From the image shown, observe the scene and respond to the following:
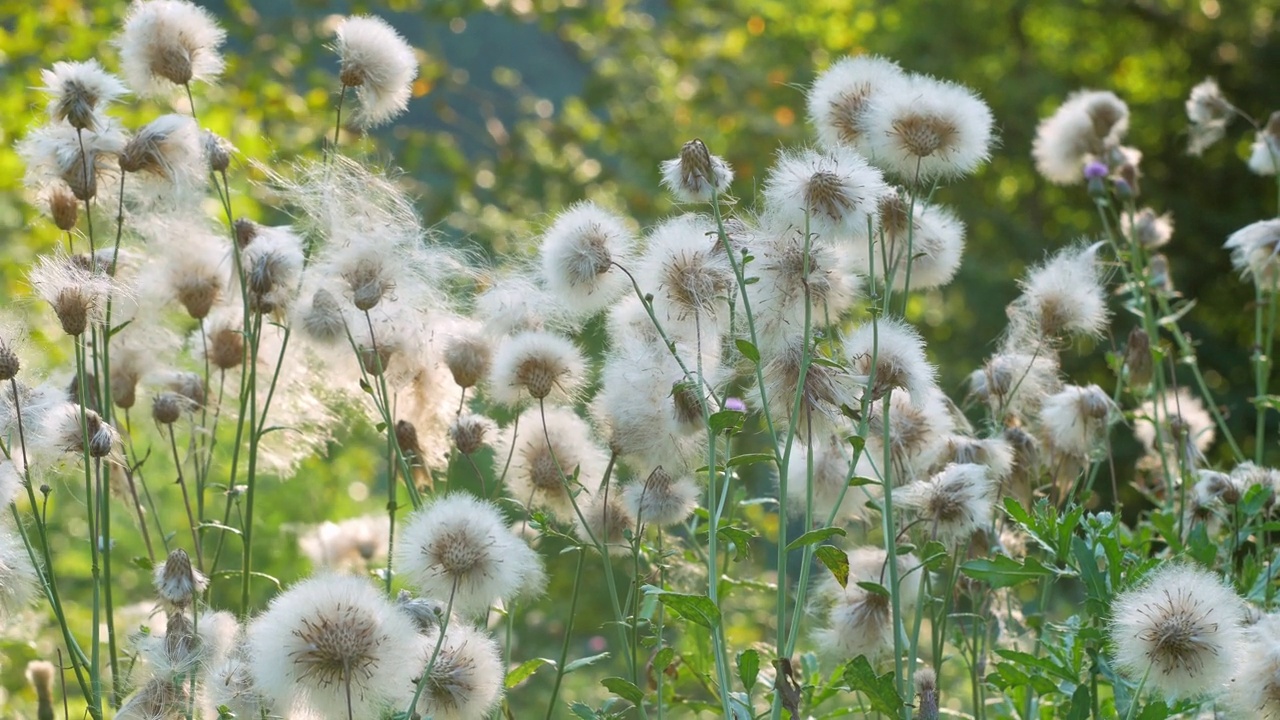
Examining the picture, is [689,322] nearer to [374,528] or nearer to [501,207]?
[374,528]

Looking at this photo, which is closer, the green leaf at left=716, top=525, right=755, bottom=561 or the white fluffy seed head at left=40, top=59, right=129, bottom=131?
the green leaf at left=716, top=525, right=755, bottom=561

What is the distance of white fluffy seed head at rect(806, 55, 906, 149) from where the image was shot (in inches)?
73.9

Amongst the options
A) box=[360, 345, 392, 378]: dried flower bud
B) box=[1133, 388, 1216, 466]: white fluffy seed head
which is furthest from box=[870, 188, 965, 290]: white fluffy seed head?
box=[360, 345, 392, 378]: dried flower bud

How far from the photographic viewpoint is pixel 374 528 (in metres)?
2.68

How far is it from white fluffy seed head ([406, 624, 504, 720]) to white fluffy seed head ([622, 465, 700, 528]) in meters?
0.29

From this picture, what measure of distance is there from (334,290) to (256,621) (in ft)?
1.88

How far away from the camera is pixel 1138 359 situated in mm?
2236

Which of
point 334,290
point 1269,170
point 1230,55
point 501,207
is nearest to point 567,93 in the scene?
point 501,207

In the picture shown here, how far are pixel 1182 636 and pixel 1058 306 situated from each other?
0.70 meters

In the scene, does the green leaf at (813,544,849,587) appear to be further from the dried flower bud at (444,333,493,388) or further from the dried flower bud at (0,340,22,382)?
the dried flower bud at (0,340,22,382)

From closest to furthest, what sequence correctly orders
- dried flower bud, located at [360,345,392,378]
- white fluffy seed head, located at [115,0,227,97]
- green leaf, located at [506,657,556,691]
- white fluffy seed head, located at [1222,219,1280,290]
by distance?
green leaf, located at [506,657,556,691] → dried flower bud, located at [360,345,392,378] → white fluffy seed head, located at [115,0,227,97] → white fluffy seed head, located at [1222,219,1280,290]

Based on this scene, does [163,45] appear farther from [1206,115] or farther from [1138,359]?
[1206,115]

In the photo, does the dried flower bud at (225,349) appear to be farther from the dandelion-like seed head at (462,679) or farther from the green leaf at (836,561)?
the green leaf at (836,561)

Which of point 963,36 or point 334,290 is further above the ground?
point 963,36
